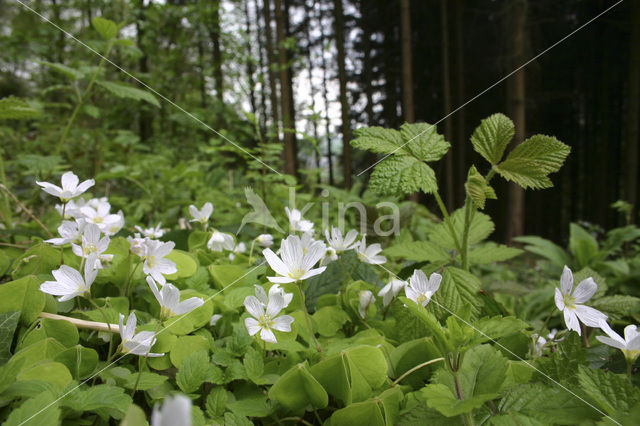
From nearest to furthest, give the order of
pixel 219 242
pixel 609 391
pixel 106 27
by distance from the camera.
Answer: pixel 609 391 → pixel 219 242 → pixel 106 27

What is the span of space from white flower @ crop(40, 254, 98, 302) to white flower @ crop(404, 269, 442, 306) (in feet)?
1.87

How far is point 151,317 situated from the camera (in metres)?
0.76

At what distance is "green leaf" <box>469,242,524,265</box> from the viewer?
3.23 ft

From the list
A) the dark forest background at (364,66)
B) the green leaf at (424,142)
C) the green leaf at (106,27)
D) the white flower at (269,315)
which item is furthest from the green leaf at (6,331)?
the dark forest background at (364,66)

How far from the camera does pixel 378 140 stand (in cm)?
85

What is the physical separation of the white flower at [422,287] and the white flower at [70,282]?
0.57 meters

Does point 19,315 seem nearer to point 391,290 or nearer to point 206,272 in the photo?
point 206,272

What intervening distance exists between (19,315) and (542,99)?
6.13 m

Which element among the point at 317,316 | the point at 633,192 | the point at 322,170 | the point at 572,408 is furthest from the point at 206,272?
the point at 633,192

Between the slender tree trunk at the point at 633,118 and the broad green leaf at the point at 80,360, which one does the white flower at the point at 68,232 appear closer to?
the broad green leaf at the point at 80,360

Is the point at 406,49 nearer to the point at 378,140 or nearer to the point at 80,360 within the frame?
the point at 378,140

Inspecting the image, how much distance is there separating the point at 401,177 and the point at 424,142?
0.45 ft

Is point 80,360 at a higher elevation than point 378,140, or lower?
lower

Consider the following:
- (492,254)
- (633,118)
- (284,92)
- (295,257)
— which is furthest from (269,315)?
(633,118)
